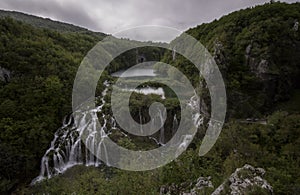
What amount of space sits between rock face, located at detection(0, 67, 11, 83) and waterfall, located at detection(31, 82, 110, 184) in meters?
8.28

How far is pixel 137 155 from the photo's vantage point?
17.9 meters

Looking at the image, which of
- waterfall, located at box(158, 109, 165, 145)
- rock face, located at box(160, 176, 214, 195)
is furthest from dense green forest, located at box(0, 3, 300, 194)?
waterfall, located at box(158, 109, 165, 145)

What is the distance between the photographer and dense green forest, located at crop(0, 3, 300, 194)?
1242 centimetres

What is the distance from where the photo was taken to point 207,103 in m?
23.0

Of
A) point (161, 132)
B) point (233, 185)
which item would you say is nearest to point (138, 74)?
point (161, 132)

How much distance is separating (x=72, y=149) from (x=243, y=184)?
17.0 metres

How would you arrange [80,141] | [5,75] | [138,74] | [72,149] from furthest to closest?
1. [138,74]
2. [5,75]
3. [80,141]
4. [72,149]

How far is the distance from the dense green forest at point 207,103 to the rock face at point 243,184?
0.38 meters

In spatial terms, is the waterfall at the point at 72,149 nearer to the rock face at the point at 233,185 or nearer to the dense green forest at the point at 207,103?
the dense green forest at the point at 207,103

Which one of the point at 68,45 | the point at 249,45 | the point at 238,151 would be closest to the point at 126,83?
the point at 68,45

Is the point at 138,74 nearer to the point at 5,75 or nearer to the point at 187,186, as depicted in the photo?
the point at 5,75

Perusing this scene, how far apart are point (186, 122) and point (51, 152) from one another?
1199 centimetres

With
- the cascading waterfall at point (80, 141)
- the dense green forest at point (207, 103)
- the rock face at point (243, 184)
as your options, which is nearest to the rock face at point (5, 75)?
the dense green forest at point (207, 103)

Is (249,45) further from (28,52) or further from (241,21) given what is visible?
(28,52)
